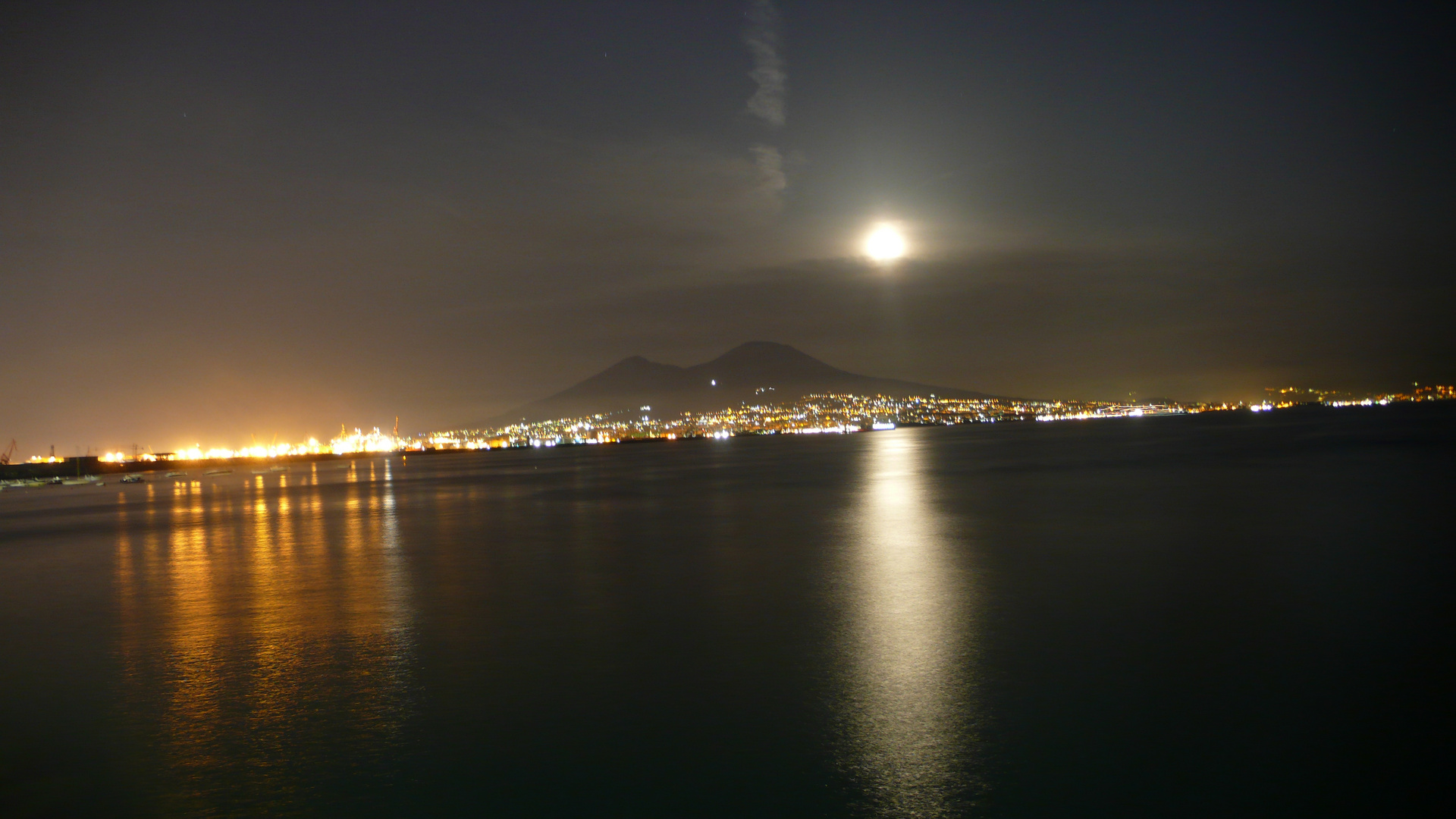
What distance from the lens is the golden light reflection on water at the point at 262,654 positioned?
6406 mm

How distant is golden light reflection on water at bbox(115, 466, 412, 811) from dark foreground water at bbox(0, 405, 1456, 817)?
50 millimetres

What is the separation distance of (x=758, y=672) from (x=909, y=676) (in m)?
1.35

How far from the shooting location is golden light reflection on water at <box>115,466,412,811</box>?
21.0 feet

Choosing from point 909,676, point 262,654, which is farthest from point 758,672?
point 262,654

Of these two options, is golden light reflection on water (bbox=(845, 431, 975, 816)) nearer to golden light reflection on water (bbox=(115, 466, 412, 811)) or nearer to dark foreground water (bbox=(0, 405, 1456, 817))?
dark foreground water (bbox=(0, 405, 1456, 817))

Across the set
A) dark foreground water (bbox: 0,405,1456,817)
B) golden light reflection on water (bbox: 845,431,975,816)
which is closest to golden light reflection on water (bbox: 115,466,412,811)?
dark foreground water (bbox: 0,405,1456,817)

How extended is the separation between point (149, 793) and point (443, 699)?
2225mm

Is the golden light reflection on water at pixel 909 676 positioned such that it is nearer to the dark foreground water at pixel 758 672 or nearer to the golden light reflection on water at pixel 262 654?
the dark foreground water at pixel 758 672

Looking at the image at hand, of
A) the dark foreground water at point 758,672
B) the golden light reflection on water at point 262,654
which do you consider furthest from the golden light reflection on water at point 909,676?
the golden light reflection on water at point 262,654

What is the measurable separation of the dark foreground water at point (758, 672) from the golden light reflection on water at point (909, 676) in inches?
1.4

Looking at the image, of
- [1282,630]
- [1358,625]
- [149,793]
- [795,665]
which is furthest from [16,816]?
[1358,625]

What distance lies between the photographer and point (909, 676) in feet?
25.2

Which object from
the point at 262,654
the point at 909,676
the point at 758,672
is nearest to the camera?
the point at 909,676

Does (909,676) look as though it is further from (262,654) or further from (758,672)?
(262,654)
